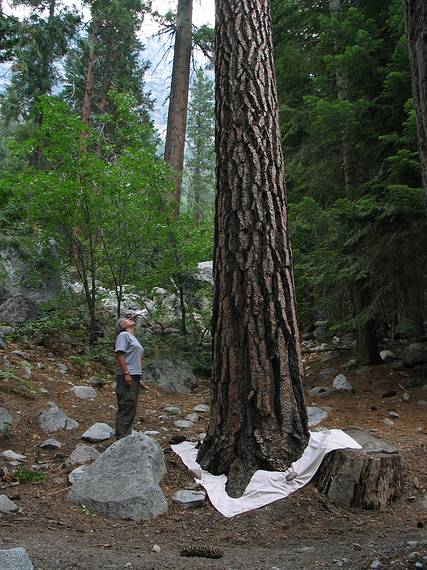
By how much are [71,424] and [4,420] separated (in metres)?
0.78

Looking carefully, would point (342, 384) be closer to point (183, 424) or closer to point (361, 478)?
point (183, 424)

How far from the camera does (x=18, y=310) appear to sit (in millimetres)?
10289

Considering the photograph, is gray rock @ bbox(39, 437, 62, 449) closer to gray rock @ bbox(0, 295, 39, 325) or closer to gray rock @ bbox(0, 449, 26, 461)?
gray rock @ bbox(0, 449, 26, 461)

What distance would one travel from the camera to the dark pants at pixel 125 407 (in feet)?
19.3

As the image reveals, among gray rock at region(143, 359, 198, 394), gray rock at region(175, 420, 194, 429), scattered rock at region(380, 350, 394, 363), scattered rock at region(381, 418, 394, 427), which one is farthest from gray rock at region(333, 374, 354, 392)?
gray rock at region(143, 359, 198, 394)

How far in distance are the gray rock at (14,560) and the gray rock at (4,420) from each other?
3.06m

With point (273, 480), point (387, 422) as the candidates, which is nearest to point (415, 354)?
point (387, 422)

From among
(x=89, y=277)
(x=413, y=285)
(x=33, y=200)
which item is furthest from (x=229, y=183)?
(x=89, y=277)

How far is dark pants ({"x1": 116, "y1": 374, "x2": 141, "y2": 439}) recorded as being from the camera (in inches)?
231

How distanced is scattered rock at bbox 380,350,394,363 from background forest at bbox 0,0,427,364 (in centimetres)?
37

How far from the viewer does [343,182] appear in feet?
29.0

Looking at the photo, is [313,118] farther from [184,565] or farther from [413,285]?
[184,565]

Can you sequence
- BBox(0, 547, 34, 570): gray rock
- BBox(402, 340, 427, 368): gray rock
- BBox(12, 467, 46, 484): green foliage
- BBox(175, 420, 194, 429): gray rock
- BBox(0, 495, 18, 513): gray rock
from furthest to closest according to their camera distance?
1. BBox(402, 340, 427, 368): gray rock
2. BBox(175, 420, 194, 429): gray rock
3. BBox(12, 467, 46, 484): green foliage
4. BBox(0, 495, 18, 513): gray rock
5. BBox(0, 547, 34, 570): gray rock

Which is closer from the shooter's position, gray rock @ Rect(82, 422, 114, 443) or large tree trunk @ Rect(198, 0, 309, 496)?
large tree trunk @ Rect(198, 0, 309, 496)
